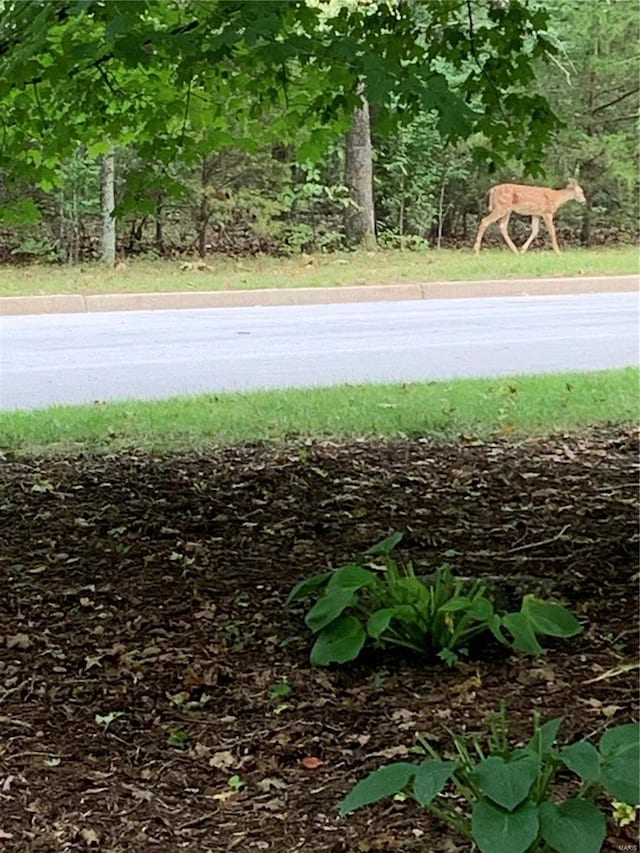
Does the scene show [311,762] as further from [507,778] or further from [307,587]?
[307,587]

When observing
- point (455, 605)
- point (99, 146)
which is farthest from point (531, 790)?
point (99, 146)

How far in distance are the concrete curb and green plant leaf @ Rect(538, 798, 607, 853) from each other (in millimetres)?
10482

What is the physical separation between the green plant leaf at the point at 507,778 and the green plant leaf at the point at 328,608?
1074mm

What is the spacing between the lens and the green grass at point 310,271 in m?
13.5

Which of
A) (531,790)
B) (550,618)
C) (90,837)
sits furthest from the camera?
(550,618)

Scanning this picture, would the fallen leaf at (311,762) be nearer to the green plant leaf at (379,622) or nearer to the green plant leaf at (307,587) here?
the green plant leaf at (379,622)

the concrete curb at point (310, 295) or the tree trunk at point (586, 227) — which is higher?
the tree trunk at point (586, 227)

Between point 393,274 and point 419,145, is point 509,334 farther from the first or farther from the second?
point 419,145

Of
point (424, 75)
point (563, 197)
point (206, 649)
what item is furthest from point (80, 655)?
point (563, 197)

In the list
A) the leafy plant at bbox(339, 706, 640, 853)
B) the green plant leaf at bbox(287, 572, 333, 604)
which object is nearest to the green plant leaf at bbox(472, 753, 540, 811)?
the leafy plant at bbox(339, 706, 640, 853)

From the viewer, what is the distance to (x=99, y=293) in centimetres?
1279

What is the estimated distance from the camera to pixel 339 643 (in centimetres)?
312

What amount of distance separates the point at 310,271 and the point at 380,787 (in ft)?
43.7

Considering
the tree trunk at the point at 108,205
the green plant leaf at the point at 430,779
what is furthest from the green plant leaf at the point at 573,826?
the tree trunk at the point at 108,205
